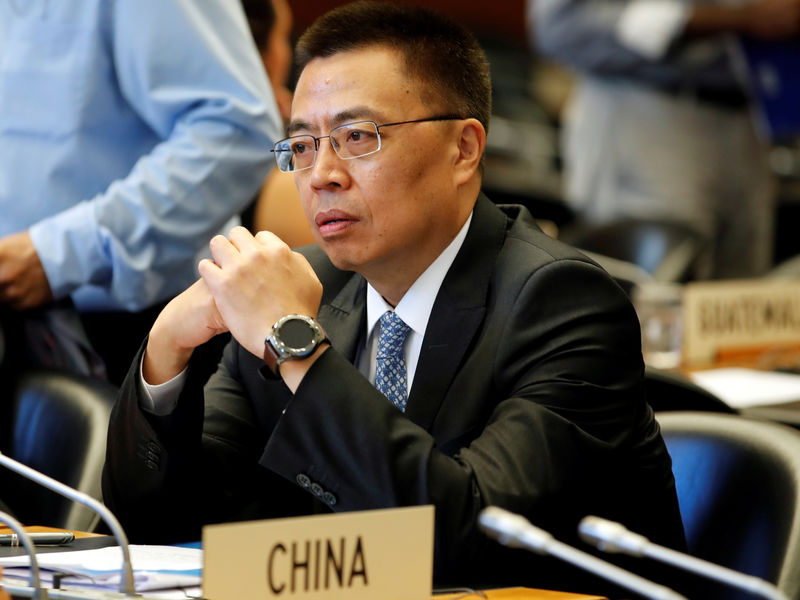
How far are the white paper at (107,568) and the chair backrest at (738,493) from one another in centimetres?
76

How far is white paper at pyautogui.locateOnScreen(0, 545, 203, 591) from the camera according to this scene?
4.11 ft

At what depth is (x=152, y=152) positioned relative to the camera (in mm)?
2420

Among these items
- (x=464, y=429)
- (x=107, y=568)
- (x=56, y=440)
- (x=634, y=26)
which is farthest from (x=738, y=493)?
(x=634, y=26)

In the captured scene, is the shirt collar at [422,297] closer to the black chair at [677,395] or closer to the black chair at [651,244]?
the black chair at [677,395]

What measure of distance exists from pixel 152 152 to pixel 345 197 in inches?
31.3

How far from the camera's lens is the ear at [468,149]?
188cm

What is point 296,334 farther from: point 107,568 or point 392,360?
point 107,568

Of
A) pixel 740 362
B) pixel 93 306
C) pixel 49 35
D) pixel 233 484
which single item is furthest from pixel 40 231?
pixel 740 362

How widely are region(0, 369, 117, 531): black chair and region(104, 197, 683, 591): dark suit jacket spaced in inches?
4.7

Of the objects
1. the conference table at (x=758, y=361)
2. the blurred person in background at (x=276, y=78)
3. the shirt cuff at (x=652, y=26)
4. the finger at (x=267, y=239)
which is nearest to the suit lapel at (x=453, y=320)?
the finger at (x=267, y=239)

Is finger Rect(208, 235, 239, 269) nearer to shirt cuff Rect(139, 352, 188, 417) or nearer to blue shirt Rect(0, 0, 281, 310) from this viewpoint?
shirt cuff Rect(139, 352, 188, 417)

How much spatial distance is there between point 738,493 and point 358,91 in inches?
32.0

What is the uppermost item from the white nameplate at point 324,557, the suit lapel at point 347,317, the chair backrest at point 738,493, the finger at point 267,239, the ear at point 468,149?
the ear at point 468,149

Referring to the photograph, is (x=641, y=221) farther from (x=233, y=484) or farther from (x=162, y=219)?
(x=233, y=484)
